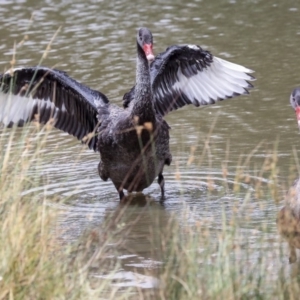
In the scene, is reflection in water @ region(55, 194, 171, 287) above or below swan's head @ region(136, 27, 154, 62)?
below

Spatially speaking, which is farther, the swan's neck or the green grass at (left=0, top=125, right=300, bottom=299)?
the swan's neck

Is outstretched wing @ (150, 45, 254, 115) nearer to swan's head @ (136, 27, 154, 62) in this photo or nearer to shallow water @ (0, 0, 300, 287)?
shallow water @ (0, 0, 300, 287)

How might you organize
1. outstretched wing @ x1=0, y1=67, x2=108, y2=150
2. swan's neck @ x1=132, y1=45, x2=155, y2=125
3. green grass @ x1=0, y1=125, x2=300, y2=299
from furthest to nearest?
1. outstretched wing @ x1=0, y1=67, x2=108, y2=150
2. swan's neck @ x1=132, y1=45, x2=155, y2=125
3. green grass @ x1=0, y1=125, x2=300, y2=299

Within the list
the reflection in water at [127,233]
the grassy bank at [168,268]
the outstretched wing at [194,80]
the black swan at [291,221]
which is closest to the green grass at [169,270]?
the grassy bank at [168,268]

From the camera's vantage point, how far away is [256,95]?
1128 cm

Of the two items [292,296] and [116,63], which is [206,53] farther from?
[292,296]

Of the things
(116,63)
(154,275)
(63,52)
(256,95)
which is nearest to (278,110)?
(256,95)

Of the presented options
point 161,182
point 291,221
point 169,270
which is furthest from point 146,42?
point 169,270

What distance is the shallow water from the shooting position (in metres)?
8.01

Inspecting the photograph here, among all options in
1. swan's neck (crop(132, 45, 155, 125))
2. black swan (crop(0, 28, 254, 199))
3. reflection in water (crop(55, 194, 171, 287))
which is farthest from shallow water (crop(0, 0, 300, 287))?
swan's neck (crop(132, 45, 155, 125))

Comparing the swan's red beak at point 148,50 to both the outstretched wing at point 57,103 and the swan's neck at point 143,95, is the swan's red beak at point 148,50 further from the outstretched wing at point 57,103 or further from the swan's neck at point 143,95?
the outstretched wing at point 57,103

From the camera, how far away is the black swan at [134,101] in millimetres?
8344

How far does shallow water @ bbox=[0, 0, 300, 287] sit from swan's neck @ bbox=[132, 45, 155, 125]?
1.73ft

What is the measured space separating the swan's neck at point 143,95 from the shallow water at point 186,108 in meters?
0.53
